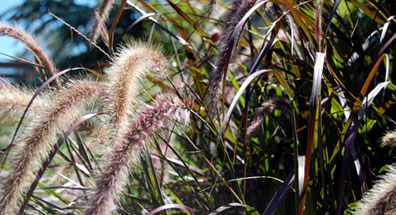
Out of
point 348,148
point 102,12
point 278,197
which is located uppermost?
point 102,12

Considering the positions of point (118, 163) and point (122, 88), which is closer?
point (118, 163)

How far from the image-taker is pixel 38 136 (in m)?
0.90

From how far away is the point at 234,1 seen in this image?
1200mm

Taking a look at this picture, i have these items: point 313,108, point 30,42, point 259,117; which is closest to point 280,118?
point 259,117

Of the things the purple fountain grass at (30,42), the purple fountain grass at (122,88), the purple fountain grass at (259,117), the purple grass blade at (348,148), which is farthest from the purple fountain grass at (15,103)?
the purple grass blade at (348,148)

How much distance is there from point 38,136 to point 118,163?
0.22 meters

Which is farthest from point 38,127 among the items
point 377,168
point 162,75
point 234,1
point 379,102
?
point 379,102

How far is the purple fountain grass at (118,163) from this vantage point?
748 millimetres

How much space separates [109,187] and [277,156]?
75 cm

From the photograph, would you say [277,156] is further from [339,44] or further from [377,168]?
[339,44]

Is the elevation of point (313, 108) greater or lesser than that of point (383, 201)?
greater

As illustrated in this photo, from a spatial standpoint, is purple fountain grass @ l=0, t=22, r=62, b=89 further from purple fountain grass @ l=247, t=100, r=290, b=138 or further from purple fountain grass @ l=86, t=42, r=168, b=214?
purple fountain grass @ l=247, t=100, r=290, b=138

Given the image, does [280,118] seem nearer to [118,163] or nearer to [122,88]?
[122,88]

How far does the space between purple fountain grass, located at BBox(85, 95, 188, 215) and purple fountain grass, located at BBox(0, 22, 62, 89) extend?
Result: 1.42 ft
